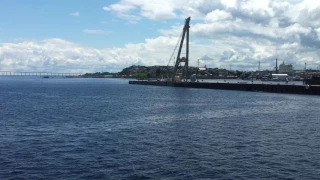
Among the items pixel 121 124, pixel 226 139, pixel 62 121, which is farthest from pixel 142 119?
pixel 226 139

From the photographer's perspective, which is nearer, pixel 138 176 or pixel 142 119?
pixel 138 176

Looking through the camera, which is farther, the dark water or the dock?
the dock

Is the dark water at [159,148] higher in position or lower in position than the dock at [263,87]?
lower

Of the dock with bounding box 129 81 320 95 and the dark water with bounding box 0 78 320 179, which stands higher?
the dock with bounding box 129 81 320 95

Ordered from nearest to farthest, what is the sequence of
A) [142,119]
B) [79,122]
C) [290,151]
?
[290,151] < [79,122] < [142,119]

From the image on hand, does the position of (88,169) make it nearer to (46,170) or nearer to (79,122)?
(46,170)

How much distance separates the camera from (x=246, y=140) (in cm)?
3581

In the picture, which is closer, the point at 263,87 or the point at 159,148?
the point at 159,148

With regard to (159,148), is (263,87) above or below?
above

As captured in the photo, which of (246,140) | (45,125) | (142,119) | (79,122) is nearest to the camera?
(246,140)

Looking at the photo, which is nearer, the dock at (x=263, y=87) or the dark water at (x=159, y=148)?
the dark water at (x=159, y=148)

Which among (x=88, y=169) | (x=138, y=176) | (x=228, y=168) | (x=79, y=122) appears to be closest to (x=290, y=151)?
(x=228, y=168)

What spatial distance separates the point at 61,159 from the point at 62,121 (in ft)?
71.5

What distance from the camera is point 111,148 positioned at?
32.1m
